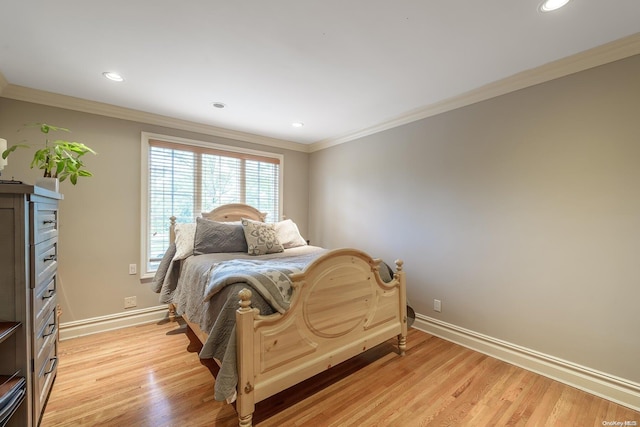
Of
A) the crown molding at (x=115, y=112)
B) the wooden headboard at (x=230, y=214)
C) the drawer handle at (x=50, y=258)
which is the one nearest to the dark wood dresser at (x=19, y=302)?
the drawer handle at (x=50, y=258)

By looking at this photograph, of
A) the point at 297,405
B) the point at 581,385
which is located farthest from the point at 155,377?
the point at 581,385

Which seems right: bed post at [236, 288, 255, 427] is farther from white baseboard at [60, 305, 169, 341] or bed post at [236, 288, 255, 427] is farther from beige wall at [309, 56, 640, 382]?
white baseboard at [60, 305, 169, 341]

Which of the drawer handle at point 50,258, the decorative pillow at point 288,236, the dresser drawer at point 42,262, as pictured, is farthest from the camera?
the decorative pillow at point 288,236

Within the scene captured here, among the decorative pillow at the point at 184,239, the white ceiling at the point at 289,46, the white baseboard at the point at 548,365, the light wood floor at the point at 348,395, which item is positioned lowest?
the light wood floor at the point at 348,395

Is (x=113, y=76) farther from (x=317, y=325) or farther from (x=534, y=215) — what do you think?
(x=534, y=215)

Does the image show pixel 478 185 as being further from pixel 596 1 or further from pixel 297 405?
pixel 297 405

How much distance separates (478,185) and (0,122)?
14.3 ft

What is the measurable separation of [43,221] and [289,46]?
1811mm

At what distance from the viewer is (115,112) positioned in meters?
2.88

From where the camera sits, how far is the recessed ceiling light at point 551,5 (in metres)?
1.44

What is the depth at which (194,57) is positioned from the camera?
199cm

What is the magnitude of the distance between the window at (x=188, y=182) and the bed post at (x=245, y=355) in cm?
223

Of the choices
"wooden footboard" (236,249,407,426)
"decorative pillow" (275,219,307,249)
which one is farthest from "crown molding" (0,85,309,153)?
"wooden footboard" (236,249,407,426)

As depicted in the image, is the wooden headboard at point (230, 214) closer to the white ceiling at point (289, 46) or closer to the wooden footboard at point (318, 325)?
the white ceiling at point (289, 46)
